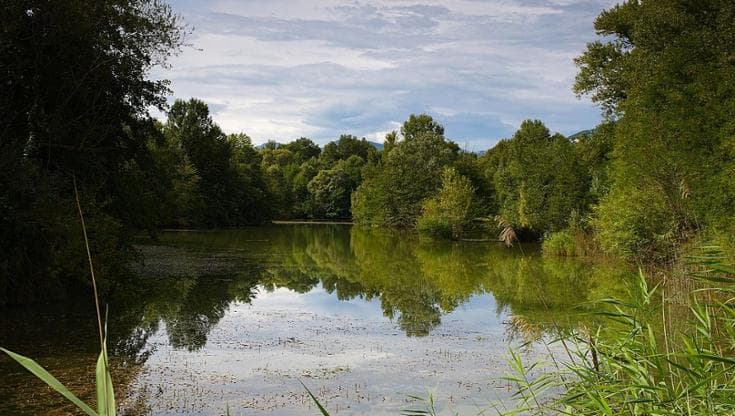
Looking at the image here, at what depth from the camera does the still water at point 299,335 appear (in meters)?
7.81

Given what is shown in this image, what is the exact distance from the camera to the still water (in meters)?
7.81

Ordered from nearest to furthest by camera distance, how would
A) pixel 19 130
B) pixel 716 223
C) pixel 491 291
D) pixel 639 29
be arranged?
1. pixel 19 130
2. pixel 716 223
3. pixel 491 291
4. pixel 639 29

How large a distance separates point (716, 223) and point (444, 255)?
14476 mm

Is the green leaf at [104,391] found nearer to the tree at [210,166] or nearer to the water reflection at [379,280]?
the water reflection at [379,280]

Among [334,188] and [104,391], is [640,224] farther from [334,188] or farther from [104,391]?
[334,188]

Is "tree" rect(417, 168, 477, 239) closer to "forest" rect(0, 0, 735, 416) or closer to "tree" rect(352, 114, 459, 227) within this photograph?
"tree" rect(352, 114, 459, 227)

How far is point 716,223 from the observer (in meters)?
16.3

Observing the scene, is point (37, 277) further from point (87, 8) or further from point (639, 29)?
point (639, 29)

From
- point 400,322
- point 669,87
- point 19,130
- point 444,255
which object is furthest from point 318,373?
point 444,255

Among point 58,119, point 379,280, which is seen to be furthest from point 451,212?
point 58,119

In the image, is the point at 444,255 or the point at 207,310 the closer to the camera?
the point at 207,310

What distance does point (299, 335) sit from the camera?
12.2m

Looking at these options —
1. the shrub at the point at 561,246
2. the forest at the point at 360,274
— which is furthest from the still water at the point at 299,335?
the shrub at the point at 561,246

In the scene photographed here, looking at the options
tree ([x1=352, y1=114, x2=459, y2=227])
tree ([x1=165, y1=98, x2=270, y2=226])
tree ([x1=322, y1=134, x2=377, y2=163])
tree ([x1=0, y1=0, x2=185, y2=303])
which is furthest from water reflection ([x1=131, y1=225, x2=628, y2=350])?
tree ([x1=322, y1=134, x2=377, y2=163])
